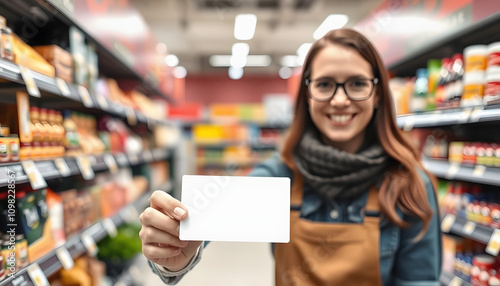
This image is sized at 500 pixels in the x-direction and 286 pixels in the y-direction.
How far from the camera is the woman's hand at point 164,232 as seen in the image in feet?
2.76

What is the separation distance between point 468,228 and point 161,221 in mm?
2019

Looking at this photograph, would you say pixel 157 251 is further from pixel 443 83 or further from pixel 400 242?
pixel 443 83

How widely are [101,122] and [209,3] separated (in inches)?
214

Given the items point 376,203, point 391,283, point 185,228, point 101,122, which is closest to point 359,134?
point 376,203

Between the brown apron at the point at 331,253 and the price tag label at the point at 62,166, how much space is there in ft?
3.78

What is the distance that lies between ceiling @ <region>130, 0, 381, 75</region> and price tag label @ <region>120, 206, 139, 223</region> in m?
4.58

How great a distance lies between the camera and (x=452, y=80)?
232 cm

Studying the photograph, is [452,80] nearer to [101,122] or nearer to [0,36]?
[0,36]

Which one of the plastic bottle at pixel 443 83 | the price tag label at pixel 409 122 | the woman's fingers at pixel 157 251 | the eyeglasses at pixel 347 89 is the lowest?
the woman's fingers at pixel 157 251

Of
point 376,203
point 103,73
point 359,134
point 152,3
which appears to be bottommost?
point 376,203

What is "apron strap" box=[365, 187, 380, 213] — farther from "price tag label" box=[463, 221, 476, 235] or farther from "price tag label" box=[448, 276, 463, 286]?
"price tag label" box=[448, 276, 463, 286]

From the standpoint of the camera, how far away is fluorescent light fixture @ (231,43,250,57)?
420 inches

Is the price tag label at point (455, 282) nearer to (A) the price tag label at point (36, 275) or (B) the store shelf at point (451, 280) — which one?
(B) the store shelf at point (451, 280)

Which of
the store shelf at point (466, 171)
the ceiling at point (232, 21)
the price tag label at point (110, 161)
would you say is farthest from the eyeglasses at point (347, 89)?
the ceiling at point (232, 21)
